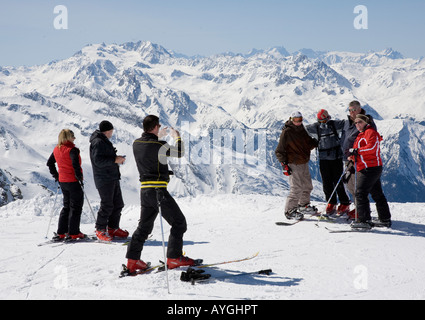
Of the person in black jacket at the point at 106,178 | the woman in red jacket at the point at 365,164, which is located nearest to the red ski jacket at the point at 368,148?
the woman in red jacket at the point at 365,164

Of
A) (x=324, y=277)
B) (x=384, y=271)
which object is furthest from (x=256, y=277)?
(x=384, y=271)

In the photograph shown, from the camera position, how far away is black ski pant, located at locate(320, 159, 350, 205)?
1137 centimetres

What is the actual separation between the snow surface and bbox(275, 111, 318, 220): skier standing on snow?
3.65 ft

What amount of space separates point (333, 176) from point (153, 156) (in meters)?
6.82

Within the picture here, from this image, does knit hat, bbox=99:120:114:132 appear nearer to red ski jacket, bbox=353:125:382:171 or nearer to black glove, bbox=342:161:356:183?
red ski jacket, bbox=353:125:382:171

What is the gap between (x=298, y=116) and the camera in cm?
1079

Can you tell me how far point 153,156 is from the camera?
22.0 feet

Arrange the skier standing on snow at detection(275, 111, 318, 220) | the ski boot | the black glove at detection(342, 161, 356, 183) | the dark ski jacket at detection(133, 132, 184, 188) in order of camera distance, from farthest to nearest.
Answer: the ski boot, the skier standing on snow at detection(275, 111, 318, 220), the black glove at detection(342, 161, 356, 183), the dark ski jacket at detection(133, 132, 184, 188)

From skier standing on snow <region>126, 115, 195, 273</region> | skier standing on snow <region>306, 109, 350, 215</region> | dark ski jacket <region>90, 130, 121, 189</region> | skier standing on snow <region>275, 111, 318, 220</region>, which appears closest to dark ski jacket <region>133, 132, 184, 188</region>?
skier standing on snow <region>126, 115, 195, 273</region>

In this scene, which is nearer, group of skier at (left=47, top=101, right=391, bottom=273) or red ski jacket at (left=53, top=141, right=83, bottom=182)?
group of skier at (left=47, top=101, right=391, bottom=273)
